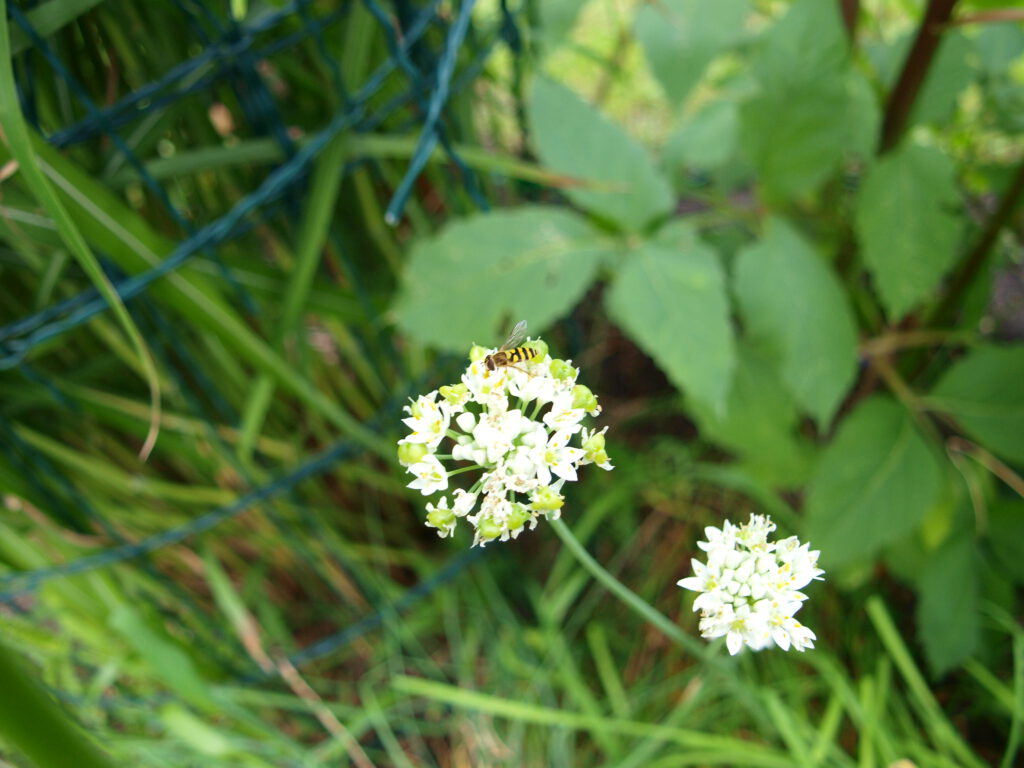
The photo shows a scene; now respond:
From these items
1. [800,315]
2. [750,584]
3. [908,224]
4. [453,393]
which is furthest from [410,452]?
[908,224]

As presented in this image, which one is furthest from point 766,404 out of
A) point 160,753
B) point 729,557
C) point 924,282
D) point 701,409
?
point 160,753

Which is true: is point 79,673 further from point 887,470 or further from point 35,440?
point 887,470

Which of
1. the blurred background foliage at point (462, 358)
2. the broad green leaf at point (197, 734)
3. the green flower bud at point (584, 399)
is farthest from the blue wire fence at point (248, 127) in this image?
the green flower bud at point (584, 399)

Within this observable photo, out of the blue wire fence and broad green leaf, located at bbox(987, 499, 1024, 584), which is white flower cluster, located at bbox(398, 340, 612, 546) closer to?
the blue wire fence

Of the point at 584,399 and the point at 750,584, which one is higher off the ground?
the point at 584,399

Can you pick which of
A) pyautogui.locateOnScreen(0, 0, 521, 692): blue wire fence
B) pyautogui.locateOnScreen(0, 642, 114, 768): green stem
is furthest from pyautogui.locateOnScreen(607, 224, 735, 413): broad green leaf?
pyautogui.locateOnScreen(0, 642, 114, 768): green stem

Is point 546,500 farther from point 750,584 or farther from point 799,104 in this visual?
point 799,104

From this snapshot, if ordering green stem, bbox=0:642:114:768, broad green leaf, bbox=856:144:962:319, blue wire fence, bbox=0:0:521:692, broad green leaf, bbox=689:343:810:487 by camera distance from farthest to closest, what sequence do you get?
broad green leaf, bbox=689:343:810:487
broad green leaf, bbox=856:144:962:319
blue wire fence, bbox=0:0:521:692
green stem, bbox=0:642:114:768
